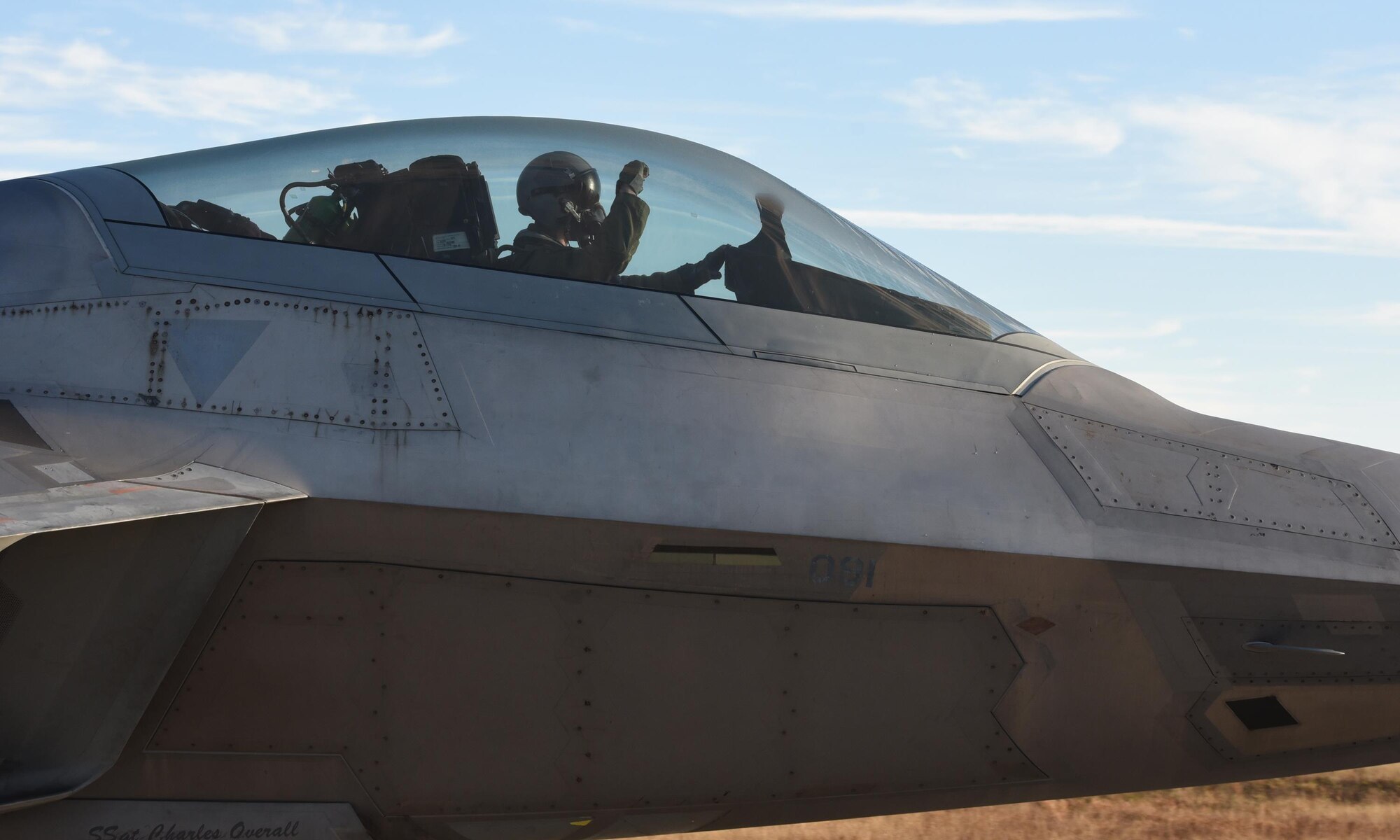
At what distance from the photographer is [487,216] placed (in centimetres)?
494

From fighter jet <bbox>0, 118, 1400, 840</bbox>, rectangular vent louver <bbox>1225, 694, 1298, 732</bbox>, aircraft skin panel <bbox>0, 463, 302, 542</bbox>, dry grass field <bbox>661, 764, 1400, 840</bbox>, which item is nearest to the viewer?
aircraft skin panel <bbox>0, 463, 302, 542</bbox>

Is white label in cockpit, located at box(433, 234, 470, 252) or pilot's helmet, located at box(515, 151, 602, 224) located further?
pilot's helmet, located at box(515, 151, 602, 224)

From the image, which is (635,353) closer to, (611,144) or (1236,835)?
(611,144)

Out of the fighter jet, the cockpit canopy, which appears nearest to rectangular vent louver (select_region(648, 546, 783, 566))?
the fighter jet

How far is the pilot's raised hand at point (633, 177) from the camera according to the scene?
5082 millimetres

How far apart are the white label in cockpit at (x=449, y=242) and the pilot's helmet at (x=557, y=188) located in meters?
0.33

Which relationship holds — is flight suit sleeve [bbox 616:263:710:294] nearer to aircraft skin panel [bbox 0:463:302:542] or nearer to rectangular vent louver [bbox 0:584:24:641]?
aircraft skin panel [bbox 0:463:302:542]

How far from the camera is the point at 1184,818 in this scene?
8656 millimetres

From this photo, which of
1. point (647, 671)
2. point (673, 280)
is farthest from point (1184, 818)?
point (673, 280)

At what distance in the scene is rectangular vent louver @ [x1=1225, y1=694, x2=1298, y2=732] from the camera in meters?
4.64

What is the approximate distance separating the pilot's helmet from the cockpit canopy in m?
0.05

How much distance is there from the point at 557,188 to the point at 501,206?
27 centimetres

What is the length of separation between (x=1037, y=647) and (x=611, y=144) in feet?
9.90

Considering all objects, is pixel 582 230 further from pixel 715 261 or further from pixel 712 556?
pixel 712 556
